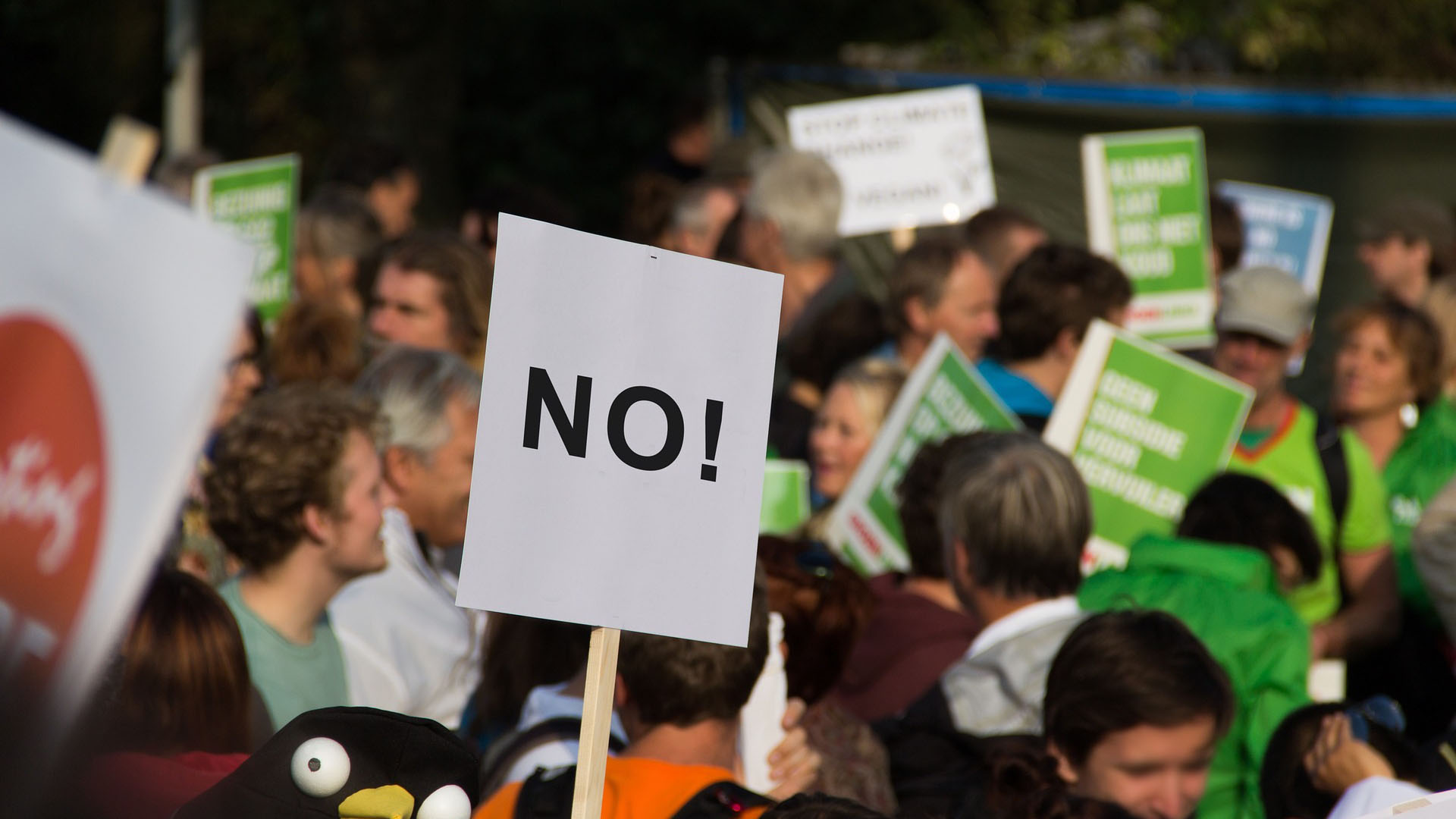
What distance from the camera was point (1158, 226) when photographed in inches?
245

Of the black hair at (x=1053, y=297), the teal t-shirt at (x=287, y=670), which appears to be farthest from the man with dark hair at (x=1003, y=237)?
the teal t-shirt at (x=287, y=670)

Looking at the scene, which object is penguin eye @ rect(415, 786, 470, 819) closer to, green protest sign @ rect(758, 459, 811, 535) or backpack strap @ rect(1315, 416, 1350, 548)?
green protest sign @ rect(758, 459, 811, 535)

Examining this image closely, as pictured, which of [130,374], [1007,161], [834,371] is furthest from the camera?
[1007,161]

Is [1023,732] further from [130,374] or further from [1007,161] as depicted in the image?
[1007,161]

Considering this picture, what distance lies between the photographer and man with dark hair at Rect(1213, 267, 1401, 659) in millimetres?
4750

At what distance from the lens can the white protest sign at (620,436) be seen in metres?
2.08

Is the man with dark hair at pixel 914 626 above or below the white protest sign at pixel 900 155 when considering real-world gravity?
below

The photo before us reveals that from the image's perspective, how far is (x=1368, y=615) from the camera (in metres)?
4.78

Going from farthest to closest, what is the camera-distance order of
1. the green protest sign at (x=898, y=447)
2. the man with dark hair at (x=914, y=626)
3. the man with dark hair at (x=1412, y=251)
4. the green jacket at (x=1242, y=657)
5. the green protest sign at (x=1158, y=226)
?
the man with dark hair at (x=1412, y=251) → the green protest sign at (x=1158, y=226) → the green protest sign at (x=898, y=447) → the man with dark hair at (x=914, y=626) → the green jacket at (x=1242, y=657)

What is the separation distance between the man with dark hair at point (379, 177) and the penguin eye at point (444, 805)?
16.6 ft

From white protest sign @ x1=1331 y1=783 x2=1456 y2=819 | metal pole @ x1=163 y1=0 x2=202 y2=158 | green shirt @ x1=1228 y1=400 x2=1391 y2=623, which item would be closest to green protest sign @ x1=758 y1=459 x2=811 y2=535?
green shirt @ x1=1228 y1=400 x2=1391 y2=623

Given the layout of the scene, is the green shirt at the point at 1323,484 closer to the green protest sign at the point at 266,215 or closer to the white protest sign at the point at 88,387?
the green protest sign at the point at 266,215

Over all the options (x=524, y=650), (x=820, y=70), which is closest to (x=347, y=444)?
(x=524, y=650)

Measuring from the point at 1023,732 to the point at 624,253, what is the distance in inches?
55.9
